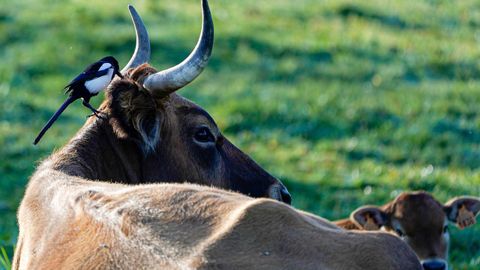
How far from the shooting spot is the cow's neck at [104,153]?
677cm

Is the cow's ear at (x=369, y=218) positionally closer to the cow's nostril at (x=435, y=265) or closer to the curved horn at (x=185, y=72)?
the cow's nostril at (x=435, y=265)

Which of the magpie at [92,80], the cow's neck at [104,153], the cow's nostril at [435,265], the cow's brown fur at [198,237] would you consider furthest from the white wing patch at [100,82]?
the cow's nostril at [435,265]

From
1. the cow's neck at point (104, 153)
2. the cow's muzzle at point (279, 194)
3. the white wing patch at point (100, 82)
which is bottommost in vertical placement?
the cow's muzzle at point (279, 194)

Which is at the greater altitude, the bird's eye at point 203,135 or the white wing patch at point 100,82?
the white wing patch at point 100,82

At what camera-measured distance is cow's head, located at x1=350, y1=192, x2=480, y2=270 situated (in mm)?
9312

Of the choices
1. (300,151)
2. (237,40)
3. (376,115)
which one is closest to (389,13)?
(237,40)

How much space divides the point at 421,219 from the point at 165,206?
16.2 ft

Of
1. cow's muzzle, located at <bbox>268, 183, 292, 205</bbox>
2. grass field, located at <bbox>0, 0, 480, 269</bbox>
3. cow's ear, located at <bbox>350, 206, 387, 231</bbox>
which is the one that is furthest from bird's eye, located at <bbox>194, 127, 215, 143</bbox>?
grass field, located at <bbox>0, 0, 480, 269</bbox>

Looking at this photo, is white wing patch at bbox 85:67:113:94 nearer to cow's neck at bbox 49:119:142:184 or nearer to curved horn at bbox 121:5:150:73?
cow's neck at bbox 49:119:142:184

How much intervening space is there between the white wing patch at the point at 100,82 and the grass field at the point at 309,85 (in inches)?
131

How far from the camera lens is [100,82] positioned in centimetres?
703

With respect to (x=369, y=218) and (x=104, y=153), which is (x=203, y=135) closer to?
(x=104, y=153)

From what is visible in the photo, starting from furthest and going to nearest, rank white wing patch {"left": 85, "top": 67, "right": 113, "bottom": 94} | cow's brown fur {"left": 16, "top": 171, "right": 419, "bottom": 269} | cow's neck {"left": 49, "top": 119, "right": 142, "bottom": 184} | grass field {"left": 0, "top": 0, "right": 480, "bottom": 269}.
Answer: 1. grass field {"left": 0, "top": 0, "right": 480, "bottom": 269}
2. white wing patch {"left": 85, "top": 67, "right": 113, "bottom": 94}
3. cow's neck {"left": 49, "top": 119, "right": 142, "bottom": 184}
4. cow's brown fur {"left": 16, "top": 171, "right": 419, "bottom": 269}

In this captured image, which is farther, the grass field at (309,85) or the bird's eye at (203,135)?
the grass field at (309,85)
